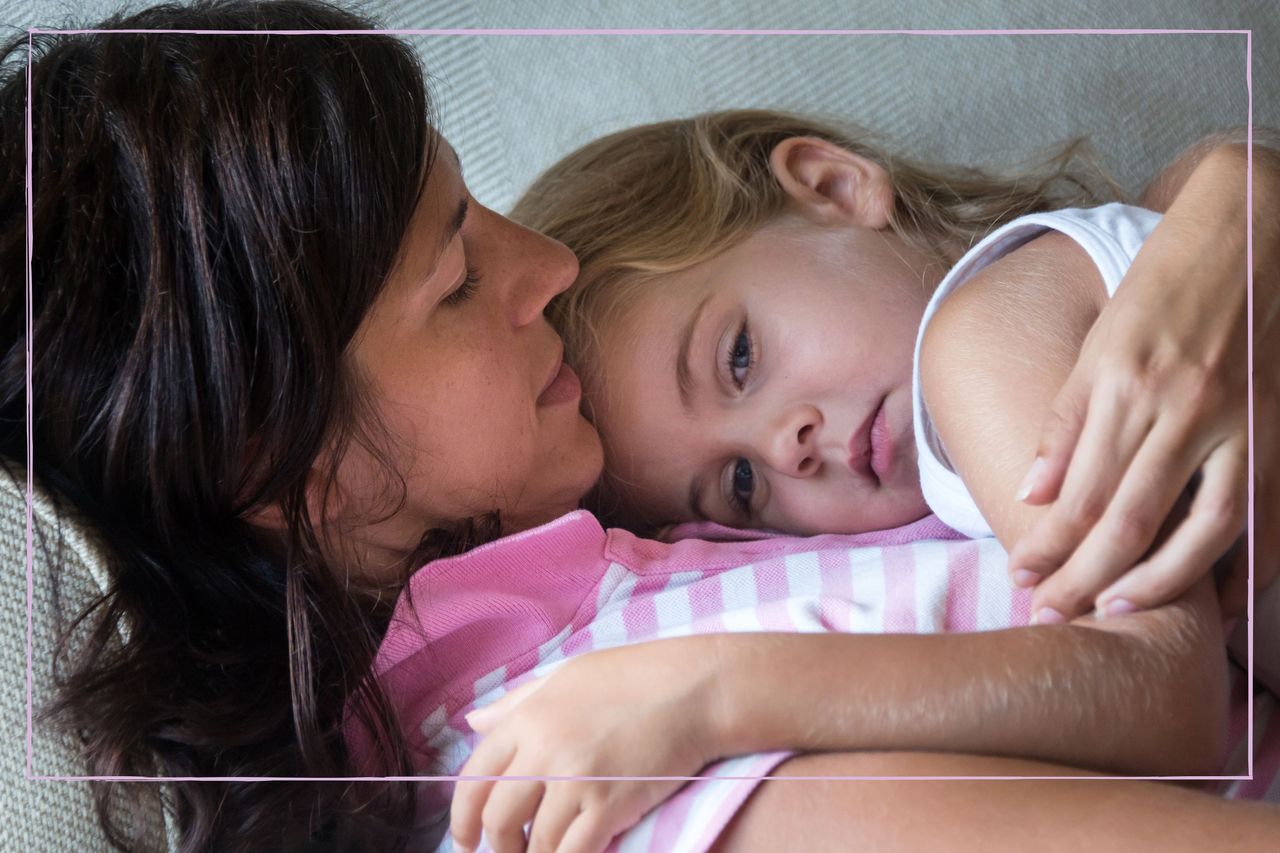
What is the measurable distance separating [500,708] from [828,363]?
0.18 m

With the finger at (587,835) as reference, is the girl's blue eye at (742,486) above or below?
above

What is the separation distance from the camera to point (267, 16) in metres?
0.46

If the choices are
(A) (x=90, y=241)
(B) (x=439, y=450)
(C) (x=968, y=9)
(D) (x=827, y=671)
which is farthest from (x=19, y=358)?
(C) (x=968, y=9)

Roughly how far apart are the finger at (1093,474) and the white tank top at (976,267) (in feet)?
0.25

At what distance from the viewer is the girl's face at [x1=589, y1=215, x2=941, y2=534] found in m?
0.47

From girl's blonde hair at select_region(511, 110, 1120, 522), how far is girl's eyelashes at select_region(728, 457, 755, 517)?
76mm

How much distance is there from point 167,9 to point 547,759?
0.32m

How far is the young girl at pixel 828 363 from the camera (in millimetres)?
380

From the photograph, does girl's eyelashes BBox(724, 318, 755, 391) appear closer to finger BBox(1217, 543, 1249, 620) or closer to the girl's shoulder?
the girl's shoulder

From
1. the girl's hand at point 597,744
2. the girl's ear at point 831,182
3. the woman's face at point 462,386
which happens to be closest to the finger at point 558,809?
the girl's hand at point 597,744

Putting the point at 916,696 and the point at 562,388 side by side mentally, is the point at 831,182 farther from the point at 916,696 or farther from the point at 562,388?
the point at 916,696

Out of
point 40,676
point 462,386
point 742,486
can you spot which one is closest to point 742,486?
point 742,486

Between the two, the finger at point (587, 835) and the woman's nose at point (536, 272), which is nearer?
the finger at point (587, 835)

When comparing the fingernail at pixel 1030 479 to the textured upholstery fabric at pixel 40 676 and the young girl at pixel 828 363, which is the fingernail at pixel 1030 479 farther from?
the textured upholstery fabric at pixel 40 676
